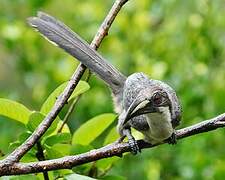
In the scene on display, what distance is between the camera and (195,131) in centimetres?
132

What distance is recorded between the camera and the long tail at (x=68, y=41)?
175 cm

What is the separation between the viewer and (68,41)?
1802 mm

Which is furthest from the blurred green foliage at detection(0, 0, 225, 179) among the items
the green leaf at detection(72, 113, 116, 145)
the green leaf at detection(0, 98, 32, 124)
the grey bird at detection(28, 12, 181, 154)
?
the green leaf at detection(0, 98, 32, 124)

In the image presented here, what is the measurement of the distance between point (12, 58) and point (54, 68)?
15.8 inches

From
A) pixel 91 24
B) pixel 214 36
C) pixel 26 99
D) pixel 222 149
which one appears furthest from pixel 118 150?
pixel 26 99

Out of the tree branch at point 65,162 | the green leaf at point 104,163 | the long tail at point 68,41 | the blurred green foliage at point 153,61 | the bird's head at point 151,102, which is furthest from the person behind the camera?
the blurred green foliage at point 153,61

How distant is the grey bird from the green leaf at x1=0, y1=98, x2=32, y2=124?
0.23 m

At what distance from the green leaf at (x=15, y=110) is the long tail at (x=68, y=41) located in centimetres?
28

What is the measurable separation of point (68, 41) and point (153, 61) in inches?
55.3

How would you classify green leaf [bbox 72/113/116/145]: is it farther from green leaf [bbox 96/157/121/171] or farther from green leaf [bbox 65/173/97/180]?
green leaf [bbox 65/173/97/180]

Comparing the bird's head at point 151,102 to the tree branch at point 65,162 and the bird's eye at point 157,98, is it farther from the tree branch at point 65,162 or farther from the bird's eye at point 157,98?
the tree branch at point 65,162

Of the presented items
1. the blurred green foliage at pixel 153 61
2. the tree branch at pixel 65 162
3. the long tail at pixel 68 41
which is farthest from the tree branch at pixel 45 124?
the blurred green foliage at pixel 153 61

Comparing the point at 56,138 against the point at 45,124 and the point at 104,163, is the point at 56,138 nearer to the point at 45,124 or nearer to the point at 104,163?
the point at 45,124

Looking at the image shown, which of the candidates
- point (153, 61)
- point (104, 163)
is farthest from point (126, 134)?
point (153, 61)
